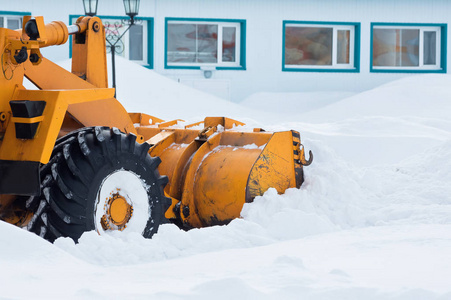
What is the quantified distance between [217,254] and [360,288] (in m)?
1.14

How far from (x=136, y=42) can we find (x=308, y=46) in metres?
4.32

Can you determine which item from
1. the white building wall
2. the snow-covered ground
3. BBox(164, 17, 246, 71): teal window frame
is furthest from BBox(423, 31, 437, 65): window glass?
the snow-covered ground

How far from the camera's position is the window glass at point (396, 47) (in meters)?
19.5

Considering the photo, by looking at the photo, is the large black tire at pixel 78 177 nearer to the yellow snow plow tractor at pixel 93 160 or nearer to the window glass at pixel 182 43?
the yellow snow plow tractor at pixel 93 160

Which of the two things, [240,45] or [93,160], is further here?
[240,45]

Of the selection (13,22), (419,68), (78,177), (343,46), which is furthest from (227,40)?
(78,177)

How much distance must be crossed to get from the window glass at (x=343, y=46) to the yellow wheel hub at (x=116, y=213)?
15094 mm

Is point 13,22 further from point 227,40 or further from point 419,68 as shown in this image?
point 419,68

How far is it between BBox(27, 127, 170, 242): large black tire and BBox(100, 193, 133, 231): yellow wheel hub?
0.21 feet

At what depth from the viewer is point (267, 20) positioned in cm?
1834

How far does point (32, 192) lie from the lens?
4.30 metres

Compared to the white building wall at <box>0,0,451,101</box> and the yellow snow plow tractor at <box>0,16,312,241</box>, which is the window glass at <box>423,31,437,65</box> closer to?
the white building wall at <box>0,0,451,101</box>

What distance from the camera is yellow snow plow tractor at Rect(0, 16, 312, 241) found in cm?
435

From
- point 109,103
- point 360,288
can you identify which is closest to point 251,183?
point 109,103
